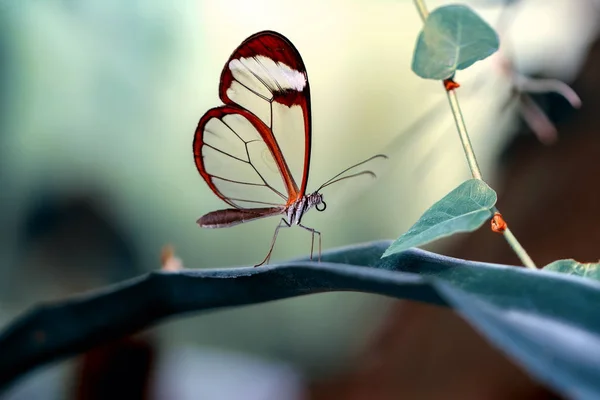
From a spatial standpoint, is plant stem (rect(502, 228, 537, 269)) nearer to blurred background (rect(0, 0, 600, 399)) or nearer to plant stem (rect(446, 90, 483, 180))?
plant stem (rect(446, 90, 483, 180))

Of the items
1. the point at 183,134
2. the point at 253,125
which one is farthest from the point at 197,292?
the point at 183,134

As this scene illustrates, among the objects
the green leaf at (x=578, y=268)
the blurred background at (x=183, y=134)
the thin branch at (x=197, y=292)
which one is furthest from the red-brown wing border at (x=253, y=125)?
the blurred background at (x=183, y=134)

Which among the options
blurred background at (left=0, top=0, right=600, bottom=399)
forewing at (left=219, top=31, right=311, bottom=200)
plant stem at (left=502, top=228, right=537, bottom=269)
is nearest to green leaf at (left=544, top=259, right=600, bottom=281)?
plant stem at (left=502, top=228, right=537, bottom=269)

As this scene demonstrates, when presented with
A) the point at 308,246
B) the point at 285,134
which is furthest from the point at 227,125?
the point at 308,246

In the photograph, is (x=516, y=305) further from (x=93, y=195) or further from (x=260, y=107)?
(x=93, y=195)

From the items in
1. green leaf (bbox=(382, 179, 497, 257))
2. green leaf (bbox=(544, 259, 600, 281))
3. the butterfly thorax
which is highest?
green leaf (bbox=(382, 179, 497, 257))

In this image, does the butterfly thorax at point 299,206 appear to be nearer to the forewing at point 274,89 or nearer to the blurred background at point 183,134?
the forewing at point 274,89
